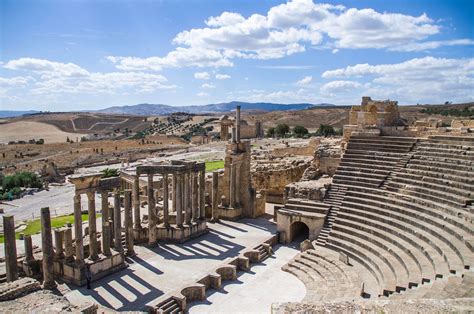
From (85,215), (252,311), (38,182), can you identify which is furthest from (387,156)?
(38,182)

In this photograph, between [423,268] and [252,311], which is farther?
[252,311]

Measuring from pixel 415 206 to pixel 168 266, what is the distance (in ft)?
42.7

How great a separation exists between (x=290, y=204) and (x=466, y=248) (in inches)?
475

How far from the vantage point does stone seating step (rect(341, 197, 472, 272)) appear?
15.4 metres

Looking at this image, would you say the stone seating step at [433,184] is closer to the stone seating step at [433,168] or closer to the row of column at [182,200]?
the stone seating step at [433,168]

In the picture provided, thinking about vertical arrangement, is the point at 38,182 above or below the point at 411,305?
below

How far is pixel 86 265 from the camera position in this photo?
2002 centimetres

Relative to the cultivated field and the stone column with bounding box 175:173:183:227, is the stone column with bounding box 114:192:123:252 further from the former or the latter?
the cultivated field

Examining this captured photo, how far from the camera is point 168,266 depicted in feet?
71.7

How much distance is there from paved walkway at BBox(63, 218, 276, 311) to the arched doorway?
1576 millimetres

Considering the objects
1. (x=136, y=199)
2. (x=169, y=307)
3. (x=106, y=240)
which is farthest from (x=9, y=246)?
(x=136, y=199)

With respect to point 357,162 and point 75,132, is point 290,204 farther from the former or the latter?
point 75,132

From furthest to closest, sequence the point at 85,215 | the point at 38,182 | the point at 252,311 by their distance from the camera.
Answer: the point at 38,182, the point at 85,215, the point at 252,311

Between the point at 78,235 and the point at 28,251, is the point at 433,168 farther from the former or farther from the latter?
the point at 28,251
